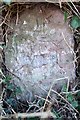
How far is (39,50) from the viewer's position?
2.11 m

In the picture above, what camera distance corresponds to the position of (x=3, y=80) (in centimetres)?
205

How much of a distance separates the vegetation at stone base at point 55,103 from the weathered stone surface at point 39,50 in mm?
50

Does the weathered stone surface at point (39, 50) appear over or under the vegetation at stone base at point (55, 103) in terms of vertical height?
over

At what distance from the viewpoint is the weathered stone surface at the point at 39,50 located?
2.09 meters

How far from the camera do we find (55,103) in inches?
83.0

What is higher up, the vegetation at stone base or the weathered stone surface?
the weathered stone surface

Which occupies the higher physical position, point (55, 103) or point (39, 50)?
point (39, 50)

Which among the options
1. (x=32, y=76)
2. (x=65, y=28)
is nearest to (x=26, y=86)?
(x=32, y=76)

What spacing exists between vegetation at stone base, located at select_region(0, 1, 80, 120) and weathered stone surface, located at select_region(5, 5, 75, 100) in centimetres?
5

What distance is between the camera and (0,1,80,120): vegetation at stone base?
6.77 feet

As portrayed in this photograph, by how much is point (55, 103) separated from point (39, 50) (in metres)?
0.29

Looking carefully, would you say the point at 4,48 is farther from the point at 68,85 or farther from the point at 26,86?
the point at 68,85

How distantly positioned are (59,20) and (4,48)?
12.6 inches

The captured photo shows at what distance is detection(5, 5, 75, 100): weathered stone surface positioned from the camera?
6.85ft
